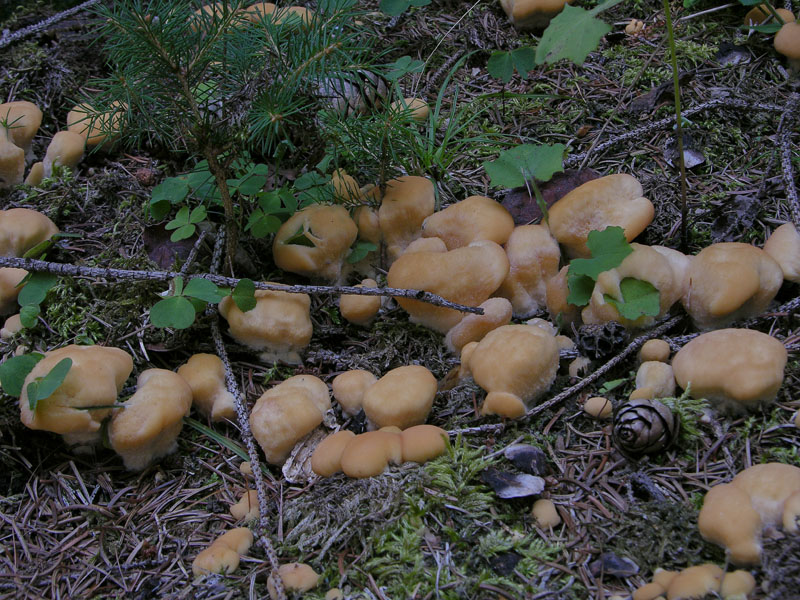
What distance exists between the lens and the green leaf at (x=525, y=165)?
Result: 3.08m

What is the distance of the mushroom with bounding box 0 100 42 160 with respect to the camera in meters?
3.60

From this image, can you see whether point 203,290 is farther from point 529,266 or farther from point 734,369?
point 734,369

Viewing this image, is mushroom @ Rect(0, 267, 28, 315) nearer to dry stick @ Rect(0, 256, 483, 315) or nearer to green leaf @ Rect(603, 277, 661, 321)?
dry stick @ Rect(0, 256, 483, 315)

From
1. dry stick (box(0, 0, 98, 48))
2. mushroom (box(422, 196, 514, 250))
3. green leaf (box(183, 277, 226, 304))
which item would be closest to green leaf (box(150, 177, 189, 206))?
green leaf (box(183, 277, 226, 304))

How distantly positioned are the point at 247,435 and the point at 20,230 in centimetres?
161

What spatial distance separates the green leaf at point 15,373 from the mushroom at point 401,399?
142cm

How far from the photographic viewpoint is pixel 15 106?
367cm

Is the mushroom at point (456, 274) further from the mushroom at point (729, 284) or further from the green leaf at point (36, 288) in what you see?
the green leaf at point (36, 288)

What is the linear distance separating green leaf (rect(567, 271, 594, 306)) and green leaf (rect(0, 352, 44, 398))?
7.61ft

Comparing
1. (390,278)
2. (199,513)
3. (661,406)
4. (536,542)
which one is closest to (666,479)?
(661,406)

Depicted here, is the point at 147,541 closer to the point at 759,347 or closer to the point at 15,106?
the point at 759,347

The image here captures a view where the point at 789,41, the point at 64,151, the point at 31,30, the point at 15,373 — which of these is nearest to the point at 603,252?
the point at 789,41

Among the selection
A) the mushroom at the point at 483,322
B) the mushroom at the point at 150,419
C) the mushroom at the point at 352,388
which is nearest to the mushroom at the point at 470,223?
the mushroom at the point at 483,322

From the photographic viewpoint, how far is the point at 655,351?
103 inches
